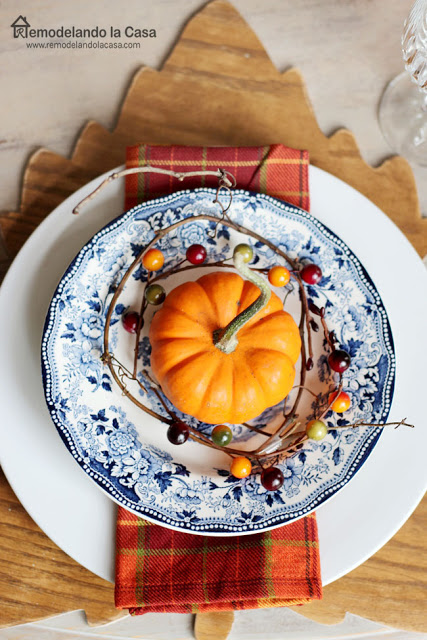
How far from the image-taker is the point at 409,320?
43.9 inches

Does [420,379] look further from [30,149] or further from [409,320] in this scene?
[30,149]

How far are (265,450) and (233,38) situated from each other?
0.91m

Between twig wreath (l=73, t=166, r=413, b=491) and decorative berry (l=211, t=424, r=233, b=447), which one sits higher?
twig wreath (l=73, t=166, r=413, b=491)

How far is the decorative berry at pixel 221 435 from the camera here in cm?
100

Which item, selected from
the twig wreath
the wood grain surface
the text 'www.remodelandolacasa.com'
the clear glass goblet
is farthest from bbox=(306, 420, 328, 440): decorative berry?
the text 'www.remodelandolacasa.com'

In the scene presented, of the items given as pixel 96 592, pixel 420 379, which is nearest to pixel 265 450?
pixel 420 379

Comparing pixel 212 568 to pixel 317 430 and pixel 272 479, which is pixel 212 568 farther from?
pixel 317 430

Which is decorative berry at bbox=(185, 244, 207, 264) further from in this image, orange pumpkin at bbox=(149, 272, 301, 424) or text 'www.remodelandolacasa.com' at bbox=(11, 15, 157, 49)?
text 'www.remodelandolacasa.com' at bbox=(11, 15, 157, 49)

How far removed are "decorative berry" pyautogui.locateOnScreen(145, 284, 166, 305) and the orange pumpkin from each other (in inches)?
2.0

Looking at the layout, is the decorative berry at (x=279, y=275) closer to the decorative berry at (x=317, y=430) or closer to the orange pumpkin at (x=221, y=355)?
the orange pumpkin at (x=221, y=355)

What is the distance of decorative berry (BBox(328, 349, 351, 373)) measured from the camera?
1.04 metres

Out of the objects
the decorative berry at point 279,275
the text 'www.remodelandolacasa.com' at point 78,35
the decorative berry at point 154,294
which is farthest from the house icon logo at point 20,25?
Answer: the decorative berry at point 279,275

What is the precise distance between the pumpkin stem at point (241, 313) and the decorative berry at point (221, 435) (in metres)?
0.14

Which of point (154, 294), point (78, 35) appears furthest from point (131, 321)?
point (78, 35)
